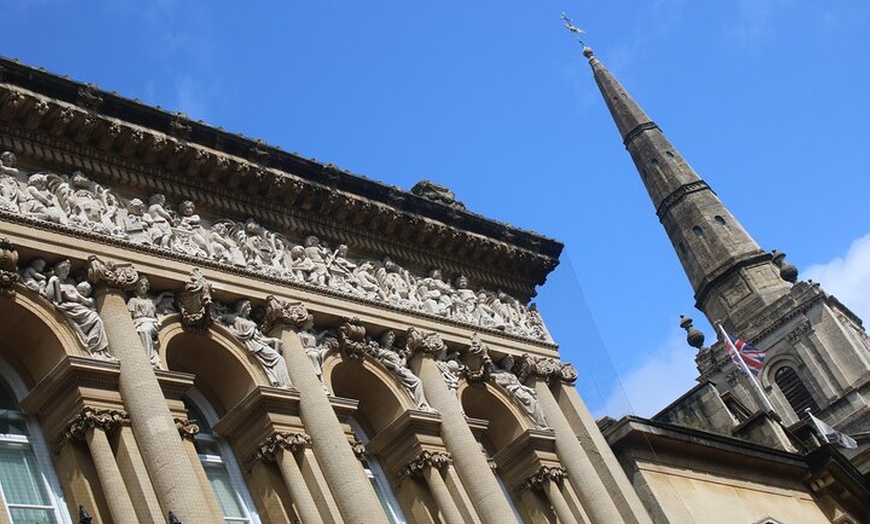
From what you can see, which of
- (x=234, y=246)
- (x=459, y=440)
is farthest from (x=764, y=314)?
(x=234, y=246)

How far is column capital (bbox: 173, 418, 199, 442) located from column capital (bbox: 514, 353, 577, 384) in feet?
27.3

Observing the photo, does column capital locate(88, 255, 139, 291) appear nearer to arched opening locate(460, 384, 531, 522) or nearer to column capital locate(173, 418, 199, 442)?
column capital locate(173, 418, 199, 442)

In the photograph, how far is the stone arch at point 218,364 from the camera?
57.1 feet

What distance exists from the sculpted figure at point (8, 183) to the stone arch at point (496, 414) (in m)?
9.10

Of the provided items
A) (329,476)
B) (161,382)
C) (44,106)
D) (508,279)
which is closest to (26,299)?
(161,382)

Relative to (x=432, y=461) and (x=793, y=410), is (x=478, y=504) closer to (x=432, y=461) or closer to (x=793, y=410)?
(x=432, y=461)

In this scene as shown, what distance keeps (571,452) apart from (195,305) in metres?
8.08

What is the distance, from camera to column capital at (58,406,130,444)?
14688 millimetres

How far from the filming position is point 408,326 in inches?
820

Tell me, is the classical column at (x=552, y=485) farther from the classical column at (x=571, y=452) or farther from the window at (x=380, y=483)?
the window at (x=380, y=483)

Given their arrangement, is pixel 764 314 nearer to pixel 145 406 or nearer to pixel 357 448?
pixel 357 448

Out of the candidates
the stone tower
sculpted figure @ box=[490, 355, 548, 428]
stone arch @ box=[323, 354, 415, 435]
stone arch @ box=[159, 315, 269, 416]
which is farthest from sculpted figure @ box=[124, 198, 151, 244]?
the stone tower

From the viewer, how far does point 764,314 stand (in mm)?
61312

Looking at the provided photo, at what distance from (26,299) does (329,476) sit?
16.1 feet
